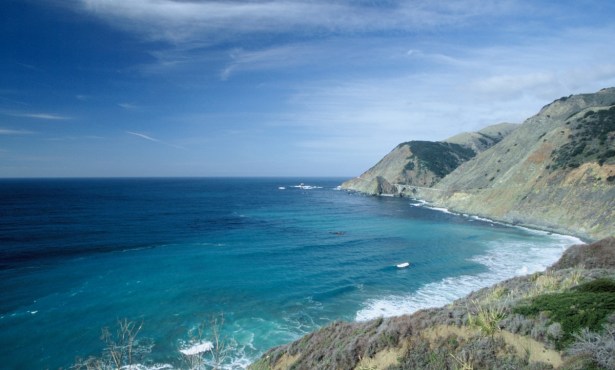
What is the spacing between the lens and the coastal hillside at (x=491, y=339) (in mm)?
11137

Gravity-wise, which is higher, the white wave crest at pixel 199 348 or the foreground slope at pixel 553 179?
the foreground slope at pixel 553 179

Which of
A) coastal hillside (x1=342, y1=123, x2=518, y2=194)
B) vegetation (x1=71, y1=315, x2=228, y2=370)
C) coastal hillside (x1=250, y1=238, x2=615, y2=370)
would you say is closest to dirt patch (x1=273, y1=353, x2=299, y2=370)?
coastal hillside (x1=250, y1=238, x2=615, y2=370)

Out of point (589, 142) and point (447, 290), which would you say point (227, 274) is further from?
point (589, 142)

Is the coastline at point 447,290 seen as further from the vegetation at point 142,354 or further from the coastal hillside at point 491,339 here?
the vegetation at point 142,354

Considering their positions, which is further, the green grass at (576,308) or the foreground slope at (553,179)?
the foreground slope at (553,179)

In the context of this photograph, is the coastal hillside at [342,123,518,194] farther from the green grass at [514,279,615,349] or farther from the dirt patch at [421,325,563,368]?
the dirt patch at [421,325,563,368]

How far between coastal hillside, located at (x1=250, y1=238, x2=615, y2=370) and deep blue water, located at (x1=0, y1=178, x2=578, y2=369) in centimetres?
1015

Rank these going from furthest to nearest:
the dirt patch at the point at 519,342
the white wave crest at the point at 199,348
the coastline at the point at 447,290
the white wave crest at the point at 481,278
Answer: the white wave crest at the point at 481,278 → the coastline at the point at 447,290 → the white wave crest at the point at 199,348 → the dirt patch at the point at 519,342

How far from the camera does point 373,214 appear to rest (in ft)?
314

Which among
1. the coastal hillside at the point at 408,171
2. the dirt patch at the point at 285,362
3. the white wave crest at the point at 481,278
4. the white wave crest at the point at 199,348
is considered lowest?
the white wave crest at the point at 199,348

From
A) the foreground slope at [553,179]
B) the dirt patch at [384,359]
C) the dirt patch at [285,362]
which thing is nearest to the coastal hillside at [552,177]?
the foreground slope at [553,179]

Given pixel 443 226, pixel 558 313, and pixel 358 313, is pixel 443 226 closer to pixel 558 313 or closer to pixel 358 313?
pixel 358 313

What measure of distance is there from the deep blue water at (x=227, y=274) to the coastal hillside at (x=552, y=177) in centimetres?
640

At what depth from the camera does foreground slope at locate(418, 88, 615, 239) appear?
6438 cm
